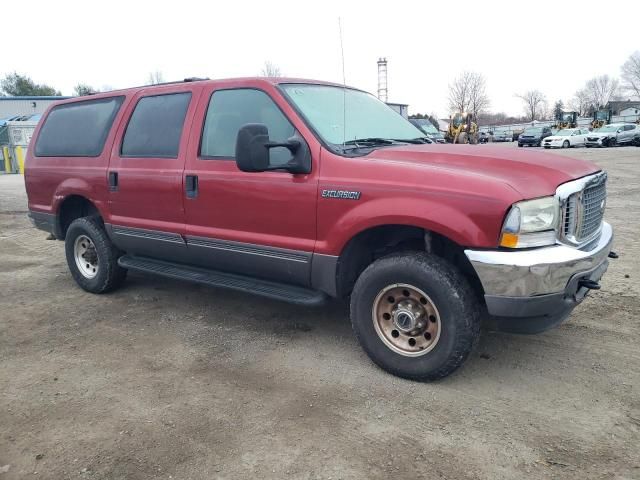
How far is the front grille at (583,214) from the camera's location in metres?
3.05

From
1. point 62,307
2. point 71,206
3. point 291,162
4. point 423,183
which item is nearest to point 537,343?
point 423,183

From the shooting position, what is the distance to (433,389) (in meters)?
3.23

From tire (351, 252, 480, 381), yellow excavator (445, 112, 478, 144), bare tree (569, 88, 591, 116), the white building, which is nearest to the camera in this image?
tire (351, 252, 480, 381)

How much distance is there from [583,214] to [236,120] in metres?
2.55

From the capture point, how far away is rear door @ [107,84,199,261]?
4.30 meters

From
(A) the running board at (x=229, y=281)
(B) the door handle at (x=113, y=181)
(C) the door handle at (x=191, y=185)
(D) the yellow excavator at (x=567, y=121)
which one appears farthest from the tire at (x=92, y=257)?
(D) the yellow excavator at (x=567, y=121)

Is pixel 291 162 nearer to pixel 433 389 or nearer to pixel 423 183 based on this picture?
pixel 423 183

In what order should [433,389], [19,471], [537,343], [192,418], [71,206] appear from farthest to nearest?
[71,206] → [537,343] → [433,389] → [192,418] → [19,471]

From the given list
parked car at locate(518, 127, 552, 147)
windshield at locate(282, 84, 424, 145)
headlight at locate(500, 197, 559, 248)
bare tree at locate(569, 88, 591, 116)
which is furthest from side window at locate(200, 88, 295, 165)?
bare tree at locate(569, 88, 591, 116)

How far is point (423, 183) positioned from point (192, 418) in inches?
76.1

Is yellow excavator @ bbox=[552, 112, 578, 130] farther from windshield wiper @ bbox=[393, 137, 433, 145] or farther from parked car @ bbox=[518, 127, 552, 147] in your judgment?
windshield wiper @ bbox=[393, 137, 433, 145]

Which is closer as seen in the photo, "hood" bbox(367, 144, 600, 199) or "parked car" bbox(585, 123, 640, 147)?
"hood" bbox(367, 144, 600, 199)

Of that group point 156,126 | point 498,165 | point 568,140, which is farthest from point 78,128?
point 568,140

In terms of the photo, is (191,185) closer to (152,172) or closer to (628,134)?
(152,172)
